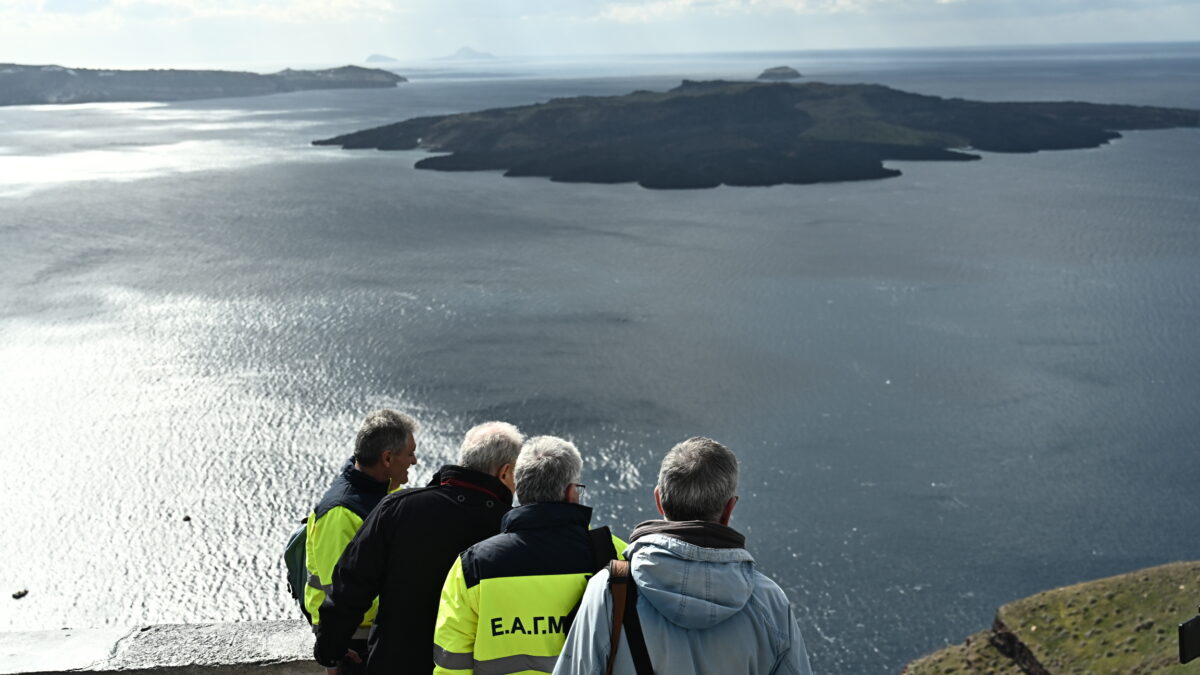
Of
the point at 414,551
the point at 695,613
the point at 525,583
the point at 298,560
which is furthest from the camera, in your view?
the point at 298,560

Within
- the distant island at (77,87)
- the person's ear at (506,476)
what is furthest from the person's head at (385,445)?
the distant island at (77,87)

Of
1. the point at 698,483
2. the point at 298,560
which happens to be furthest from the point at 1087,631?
the point at 698,483

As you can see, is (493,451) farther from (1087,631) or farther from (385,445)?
(1087,631)

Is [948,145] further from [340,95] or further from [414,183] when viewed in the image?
[340,95]

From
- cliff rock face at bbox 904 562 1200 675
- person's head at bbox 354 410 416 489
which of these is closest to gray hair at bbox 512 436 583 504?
person's head at bbox 354 410 416 489

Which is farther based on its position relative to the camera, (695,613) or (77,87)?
(77,87)

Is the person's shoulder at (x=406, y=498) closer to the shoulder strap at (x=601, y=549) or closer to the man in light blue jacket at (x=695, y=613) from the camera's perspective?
the shoulder strap at (x=601, y=549)
